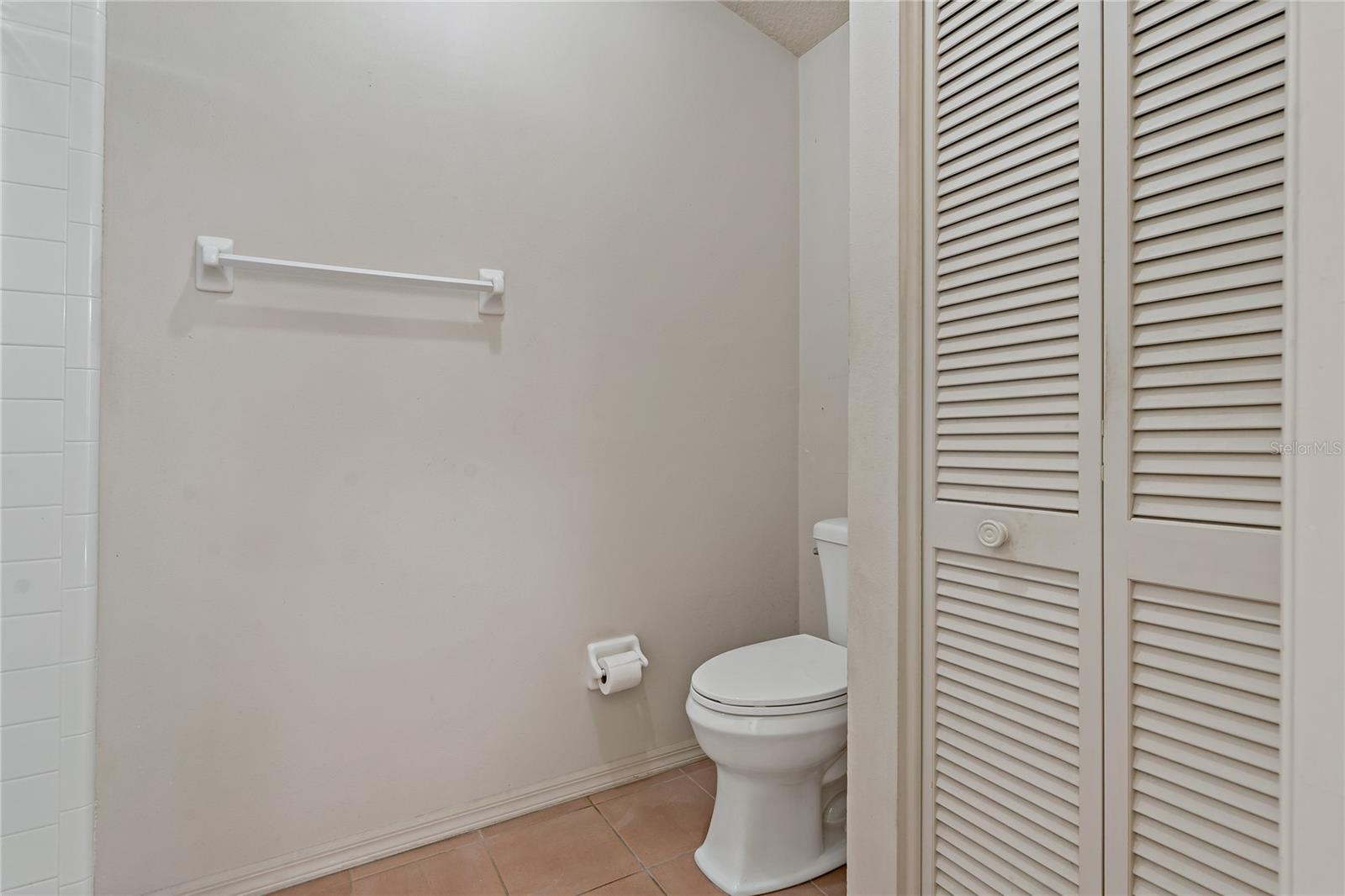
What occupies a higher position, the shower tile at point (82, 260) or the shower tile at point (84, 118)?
the shower tile at point (84, 118)

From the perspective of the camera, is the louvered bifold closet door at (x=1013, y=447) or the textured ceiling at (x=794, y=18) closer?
the louvered bifold closet door at (x=1013, y=447)

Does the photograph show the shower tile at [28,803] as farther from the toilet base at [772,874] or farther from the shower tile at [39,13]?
the toilet base at [772,874]

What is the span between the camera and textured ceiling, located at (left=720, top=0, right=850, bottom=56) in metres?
1.96

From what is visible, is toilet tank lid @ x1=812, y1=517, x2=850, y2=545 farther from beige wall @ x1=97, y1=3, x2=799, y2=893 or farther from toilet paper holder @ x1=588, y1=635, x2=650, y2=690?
toilet paper holder @ x1=588, y1=635, x2=650, y2=690

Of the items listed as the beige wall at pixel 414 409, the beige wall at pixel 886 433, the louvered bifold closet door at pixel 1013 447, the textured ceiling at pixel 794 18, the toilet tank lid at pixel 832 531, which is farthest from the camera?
the textured ceiling at pixel 794 18

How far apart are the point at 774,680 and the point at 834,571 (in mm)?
353

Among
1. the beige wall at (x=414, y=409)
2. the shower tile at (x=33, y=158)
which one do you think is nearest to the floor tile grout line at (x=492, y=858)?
the beige wall at (x=414, y=409)

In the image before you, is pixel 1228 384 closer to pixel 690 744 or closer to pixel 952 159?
pixel 952 159

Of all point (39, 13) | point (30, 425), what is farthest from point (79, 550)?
point (39, 13)

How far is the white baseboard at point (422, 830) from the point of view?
1.39 metres

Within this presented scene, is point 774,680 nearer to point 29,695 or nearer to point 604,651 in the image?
point 604,651

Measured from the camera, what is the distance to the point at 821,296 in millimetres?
2092

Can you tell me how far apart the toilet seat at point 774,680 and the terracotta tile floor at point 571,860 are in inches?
15.1

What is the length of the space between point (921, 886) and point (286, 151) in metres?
1.84
